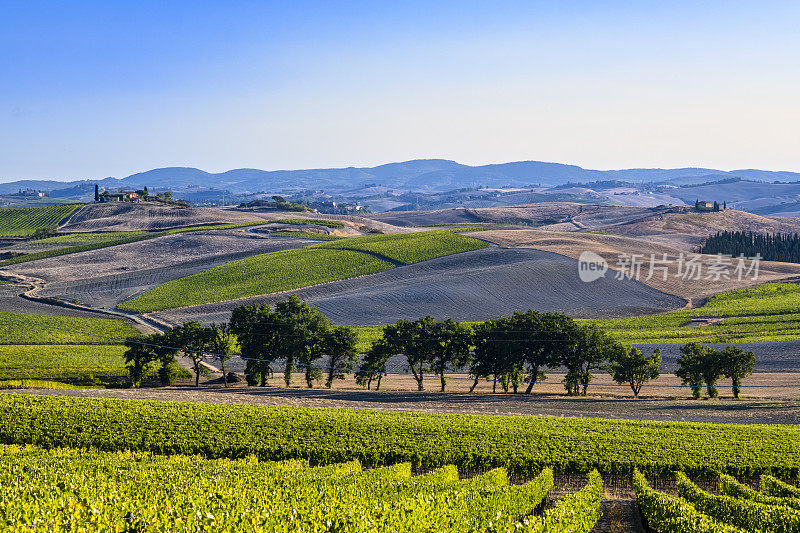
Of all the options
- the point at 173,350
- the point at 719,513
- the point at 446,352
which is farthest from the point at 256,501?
the point at 173,350

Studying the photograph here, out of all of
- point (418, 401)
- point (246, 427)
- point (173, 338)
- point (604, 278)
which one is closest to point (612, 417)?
point (418, 401)

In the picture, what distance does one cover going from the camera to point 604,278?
140 meters

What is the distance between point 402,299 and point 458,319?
1397 cm

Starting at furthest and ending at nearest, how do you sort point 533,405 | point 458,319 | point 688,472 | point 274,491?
point 458,319 < point 533,405 < point 688,472 < point 274,491

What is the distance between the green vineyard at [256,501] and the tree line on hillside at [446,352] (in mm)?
41009

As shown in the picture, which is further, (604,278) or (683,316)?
(604,278)

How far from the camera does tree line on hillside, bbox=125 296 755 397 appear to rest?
73062 millimetres

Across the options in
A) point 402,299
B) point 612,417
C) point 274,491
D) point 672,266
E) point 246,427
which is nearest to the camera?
point 274,491

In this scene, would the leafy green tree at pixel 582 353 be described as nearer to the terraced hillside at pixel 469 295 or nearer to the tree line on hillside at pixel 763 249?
the terraced hillside at pixel 469 295

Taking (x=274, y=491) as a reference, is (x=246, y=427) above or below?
below

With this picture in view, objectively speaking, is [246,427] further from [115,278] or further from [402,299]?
[115,278]

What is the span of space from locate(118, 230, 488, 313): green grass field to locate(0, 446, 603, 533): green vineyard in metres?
96.6

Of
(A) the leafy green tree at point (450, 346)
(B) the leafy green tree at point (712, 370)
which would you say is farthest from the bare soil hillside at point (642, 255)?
(A) the leafy green tree at point (450, 346)

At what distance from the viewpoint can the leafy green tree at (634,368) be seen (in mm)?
72625
